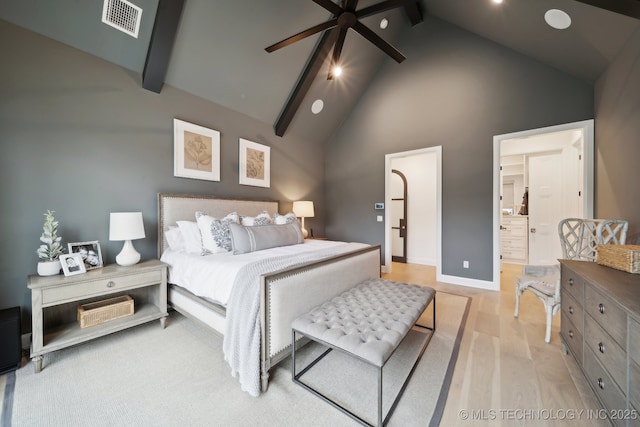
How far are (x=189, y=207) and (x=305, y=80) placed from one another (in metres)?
2.59

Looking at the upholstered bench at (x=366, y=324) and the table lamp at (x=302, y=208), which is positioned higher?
the table lamp at (x=302, y=208)

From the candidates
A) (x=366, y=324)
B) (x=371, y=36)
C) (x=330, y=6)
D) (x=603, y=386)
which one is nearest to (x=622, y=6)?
(x=371, y=36)

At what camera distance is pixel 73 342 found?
194 centimetres

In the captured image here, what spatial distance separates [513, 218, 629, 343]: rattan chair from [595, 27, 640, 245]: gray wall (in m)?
0.14

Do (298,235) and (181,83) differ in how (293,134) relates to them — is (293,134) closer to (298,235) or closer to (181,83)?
(181,83)

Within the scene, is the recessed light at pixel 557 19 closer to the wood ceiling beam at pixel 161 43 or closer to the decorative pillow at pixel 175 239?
the wood ceiling beam at pixel 161 43

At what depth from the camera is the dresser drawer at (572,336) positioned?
1.61 metres

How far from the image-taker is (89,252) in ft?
7.45

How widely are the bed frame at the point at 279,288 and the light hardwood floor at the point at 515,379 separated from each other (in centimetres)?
105

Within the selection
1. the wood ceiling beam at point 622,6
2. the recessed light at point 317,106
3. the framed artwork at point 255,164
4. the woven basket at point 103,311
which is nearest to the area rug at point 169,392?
→ the woven basket at point 103,311

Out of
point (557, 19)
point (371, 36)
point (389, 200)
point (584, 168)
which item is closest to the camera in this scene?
point (557, 19)

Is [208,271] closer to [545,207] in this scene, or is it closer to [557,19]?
[557,19]

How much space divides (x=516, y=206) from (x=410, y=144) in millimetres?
3651

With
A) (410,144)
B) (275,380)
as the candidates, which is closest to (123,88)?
(275,380)
